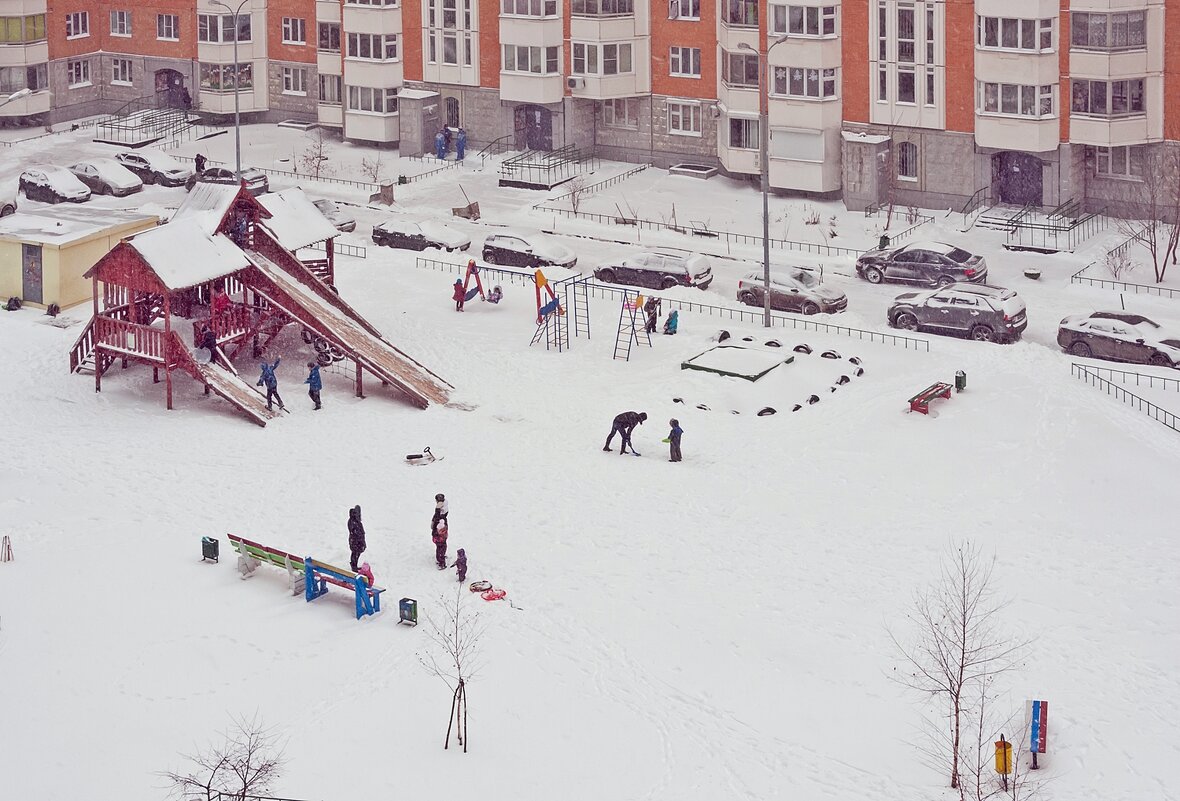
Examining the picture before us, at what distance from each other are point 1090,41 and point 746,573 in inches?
1315

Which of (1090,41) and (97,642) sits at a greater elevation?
(1090,41)

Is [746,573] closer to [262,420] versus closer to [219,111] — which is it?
[262,420]

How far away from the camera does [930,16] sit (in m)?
64.2

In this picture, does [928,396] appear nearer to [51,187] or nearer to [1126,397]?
[1126,397]

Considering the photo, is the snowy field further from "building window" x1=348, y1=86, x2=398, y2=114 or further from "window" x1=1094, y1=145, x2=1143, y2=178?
"building window" x1=348, y1=86, x2=398, y2=114

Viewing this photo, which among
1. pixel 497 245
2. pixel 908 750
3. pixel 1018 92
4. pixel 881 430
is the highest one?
pixel 1018 92

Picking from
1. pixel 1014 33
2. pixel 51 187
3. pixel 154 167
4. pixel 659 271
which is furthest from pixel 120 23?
pixel 1014 33

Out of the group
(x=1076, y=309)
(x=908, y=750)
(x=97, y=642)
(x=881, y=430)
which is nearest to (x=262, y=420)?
(x=97, y=642)

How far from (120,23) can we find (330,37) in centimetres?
1233

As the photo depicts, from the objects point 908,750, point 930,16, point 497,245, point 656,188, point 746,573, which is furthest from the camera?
point 656,188

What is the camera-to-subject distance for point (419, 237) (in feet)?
202

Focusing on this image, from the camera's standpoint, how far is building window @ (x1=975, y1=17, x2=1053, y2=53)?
6153 centimetres

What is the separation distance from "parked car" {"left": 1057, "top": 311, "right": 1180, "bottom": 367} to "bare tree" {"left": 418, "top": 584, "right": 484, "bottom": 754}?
2337cm

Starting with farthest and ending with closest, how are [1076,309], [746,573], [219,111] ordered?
[219,111] → [1076,309] → [746,573]
